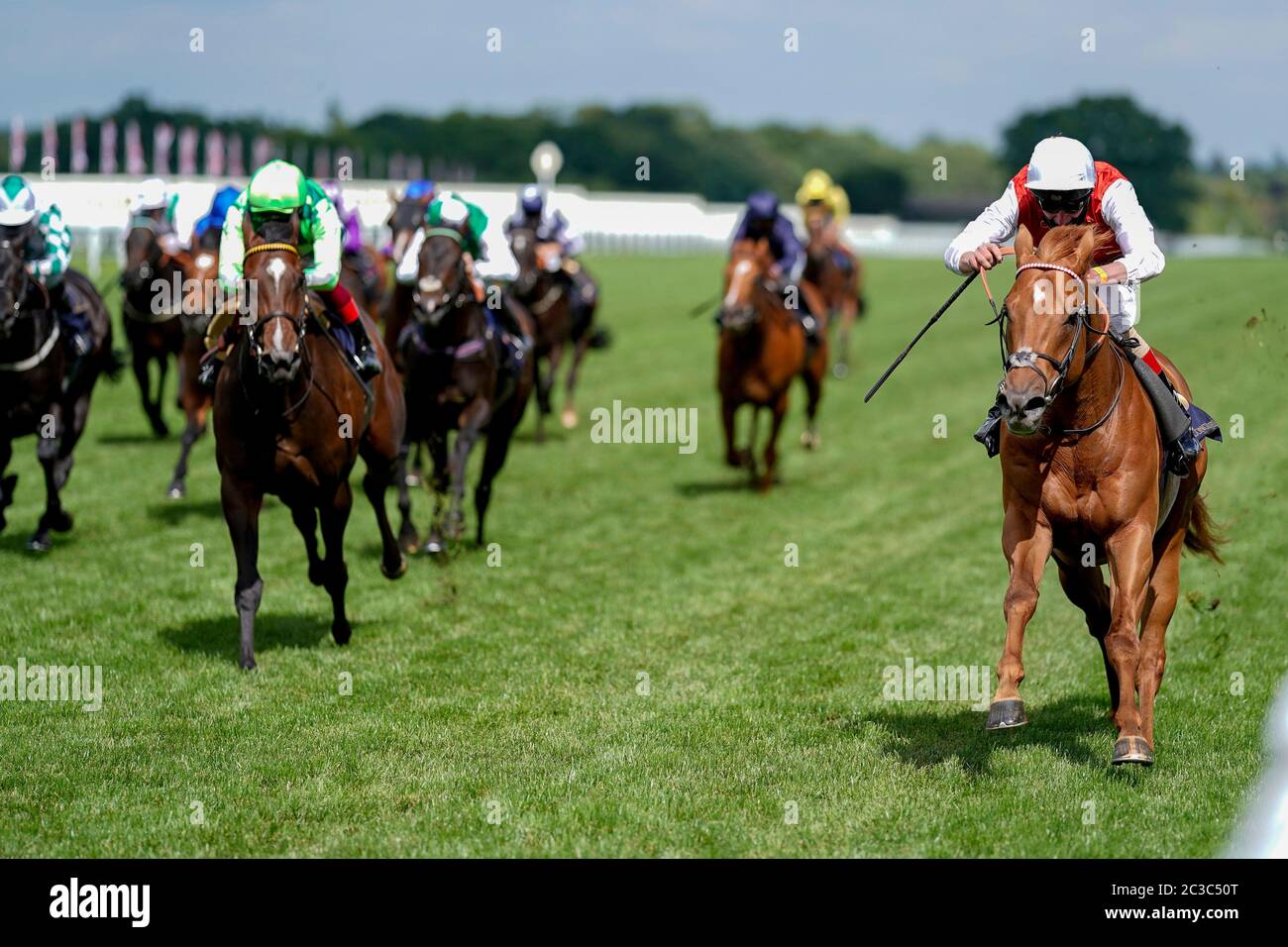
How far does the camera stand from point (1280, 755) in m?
6.20

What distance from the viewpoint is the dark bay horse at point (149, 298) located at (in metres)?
13.7

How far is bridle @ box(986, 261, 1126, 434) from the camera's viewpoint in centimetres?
534

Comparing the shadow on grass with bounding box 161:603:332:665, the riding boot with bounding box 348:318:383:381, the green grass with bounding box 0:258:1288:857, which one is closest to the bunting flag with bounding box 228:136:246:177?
the green grass with bounding box 0:258:1288:857

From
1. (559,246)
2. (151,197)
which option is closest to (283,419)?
(151,197)

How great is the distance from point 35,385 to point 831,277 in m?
13.9

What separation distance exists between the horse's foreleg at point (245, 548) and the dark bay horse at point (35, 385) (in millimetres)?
3019

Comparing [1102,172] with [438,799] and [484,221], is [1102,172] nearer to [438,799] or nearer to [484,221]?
[438,799]

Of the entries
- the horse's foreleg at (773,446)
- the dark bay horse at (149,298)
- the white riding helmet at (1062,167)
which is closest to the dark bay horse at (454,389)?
the horse's foreleg at (773,446)

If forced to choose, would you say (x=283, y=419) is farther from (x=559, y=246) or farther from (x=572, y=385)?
(x=572, y=385)

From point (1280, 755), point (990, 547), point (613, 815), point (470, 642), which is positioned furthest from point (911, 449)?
point (613, 815)

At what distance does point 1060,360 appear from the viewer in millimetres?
5473

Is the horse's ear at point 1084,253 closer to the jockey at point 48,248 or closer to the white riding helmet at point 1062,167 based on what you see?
the white riding helmet at point 1062,167

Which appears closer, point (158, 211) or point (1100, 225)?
point (1100, 225)

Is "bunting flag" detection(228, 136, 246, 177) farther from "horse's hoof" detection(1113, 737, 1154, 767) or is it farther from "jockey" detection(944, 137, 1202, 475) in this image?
"horse's hoof" detection(1113, 737, 1154, 767)
